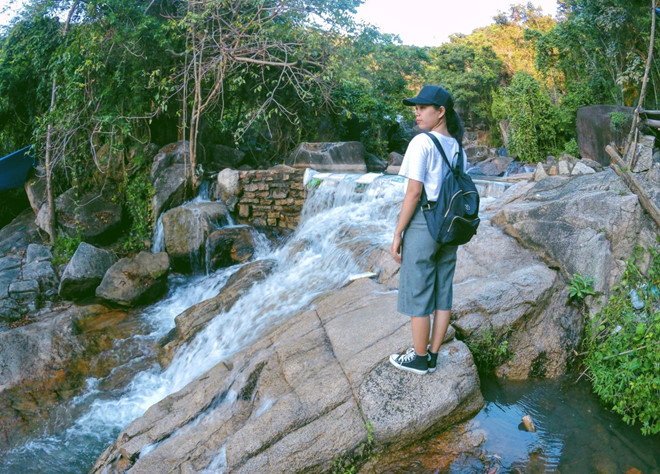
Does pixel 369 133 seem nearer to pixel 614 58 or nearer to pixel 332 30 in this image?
pixel 332 30

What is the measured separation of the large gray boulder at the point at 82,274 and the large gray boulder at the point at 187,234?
1.07 meters

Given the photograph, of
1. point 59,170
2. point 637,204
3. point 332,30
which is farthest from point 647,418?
point 59,170

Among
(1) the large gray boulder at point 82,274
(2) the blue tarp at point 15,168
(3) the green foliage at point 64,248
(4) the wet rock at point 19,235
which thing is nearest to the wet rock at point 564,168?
(1) the large gray boulder at point 82,274

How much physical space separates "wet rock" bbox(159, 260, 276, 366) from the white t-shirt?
3856 millimetres

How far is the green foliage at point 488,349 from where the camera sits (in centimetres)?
390

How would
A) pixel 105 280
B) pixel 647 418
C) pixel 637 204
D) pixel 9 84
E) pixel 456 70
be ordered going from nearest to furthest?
pixel 647 418 → pixel 637 204 → pixel 105 280 → pixel 9 84 → pixel 456 70

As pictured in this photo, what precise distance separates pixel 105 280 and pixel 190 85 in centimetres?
476

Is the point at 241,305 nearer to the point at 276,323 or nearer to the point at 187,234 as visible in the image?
the point at 276,323

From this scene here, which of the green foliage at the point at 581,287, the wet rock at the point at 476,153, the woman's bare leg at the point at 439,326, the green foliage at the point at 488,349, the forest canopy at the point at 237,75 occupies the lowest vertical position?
the green foliage at the point at 488,349

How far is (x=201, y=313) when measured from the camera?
19.7ft

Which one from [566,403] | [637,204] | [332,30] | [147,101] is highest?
[332,30]

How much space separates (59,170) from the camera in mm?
10109

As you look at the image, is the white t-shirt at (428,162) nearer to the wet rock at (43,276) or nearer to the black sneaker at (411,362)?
the black sneaker at (411,362)

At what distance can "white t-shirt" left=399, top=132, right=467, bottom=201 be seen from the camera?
108 inches
